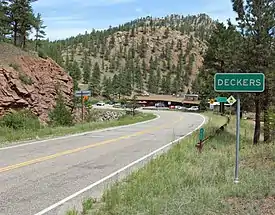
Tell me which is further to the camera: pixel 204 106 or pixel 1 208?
pixel 204 106

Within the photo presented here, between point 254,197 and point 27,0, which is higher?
point 27,0

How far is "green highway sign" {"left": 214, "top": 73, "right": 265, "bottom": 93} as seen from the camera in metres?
9.78

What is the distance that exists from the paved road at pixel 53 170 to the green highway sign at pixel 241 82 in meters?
3.73

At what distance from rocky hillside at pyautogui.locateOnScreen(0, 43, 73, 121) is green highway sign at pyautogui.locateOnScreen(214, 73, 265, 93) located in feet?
93.9

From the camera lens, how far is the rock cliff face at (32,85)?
37219mm

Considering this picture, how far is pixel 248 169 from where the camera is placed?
38.3 ft

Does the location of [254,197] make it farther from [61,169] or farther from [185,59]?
[185,59]

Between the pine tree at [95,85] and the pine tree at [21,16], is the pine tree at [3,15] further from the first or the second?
the pine tree at [95,85]

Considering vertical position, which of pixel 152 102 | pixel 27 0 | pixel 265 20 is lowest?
pixel 152 102

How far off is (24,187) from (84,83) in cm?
13736

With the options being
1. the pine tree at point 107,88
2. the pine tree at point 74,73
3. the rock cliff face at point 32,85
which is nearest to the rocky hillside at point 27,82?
the rock cliff face at point 32,85

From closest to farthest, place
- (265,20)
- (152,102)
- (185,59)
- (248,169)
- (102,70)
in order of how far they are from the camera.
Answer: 1. (248,169)
2. (265,20)
3. (152,102)
4. (102,70)
5. (185,59)

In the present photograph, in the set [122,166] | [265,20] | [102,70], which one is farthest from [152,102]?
[122,166]

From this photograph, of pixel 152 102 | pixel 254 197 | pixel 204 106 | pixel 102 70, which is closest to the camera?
pixel 254 197
